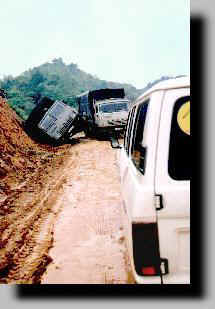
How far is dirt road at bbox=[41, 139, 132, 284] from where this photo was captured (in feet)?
13.8

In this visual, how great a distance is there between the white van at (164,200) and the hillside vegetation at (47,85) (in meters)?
28.7

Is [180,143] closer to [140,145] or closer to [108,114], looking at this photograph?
[140,145]

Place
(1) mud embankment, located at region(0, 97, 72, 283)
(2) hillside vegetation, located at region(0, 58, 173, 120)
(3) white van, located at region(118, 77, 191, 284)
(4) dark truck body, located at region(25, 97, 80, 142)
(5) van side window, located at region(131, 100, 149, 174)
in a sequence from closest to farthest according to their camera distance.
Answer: (3) white van, located at region(118, 77, 191, 284), (5) van side window, located at region(131, 100, 149, 174), (1) mud embankment, located at region(0, 97, 72, 283), (4) dark truck body, located at region(25, 97, 80, 142), (2) hillside vegetation, located at region(0, 58, 173, 120)

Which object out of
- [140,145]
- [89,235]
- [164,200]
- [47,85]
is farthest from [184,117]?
[47,85]

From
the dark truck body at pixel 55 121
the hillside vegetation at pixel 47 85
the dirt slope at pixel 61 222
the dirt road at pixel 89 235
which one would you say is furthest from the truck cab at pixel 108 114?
the hillside vegetation at pixel 47 85

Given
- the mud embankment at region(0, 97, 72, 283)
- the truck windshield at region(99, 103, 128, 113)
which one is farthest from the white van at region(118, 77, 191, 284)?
the truck windshield at region(99, 103, 128, 113)

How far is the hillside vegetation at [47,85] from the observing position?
1724 inches

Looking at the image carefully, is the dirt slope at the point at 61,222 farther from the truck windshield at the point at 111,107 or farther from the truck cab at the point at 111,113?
the truck windshield at the point at 111,107

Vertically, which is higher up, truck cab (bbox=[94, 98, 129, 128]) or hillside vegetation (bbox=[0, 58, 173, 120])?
truck cab (bbox=[94, 98, 129, 128])

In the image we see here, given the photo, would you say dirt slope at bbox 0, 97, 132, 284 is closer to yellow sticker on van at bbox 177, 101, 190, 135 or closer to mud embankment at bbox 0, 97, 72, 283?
mud embankment at bbox 0, 97, 72, 283

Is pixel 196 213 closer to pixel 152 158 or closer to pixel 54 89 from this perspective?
pixel 152 158

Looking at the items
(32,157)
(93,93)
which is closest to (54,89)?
(93,93)

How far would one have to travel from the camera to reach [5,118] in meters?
16.3

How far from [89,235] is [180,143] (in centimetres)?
352
